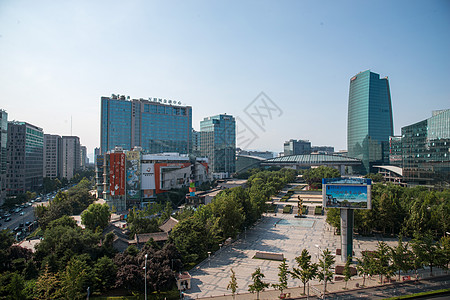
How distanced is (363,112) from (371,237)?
243 feet

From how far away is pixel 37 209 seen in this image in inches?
1663

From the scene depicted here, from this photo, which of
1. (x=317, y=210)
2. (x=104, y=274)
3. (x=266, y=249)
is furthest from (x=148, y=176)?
(x=104, y=274)

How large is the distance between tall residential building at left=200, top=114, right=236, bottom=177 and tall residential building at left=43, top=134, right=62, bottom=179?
5635 centimetres

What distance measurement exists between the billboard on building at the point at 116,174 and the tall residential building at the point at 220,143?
166ft

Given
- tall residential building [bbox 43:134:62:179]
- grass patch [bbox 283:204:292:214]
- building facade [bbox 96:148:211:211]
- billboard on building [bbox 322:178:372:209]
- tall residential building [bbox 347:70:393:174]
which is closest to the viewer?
billboard on building [bbox 322:178:372:209]

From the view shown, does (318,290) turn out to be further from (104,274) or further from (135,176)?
(135,176)

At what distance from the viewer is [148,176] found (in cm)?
5884

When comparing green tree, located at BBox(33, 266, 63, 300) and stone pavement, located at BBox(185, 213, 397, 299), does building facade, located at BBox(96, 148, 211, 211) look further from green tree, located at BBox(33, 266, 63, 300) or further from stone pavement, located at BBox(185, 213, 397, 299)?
green tree, located at BBox(33, 266, 63, 300)

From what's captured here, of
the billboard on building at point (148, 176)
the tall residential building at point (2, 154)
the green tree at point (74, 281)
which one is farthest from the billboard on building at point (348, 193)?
the tall residential building at point (2, 154)

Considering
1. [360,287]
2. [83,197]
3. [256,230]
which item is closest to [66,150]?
[83,197]

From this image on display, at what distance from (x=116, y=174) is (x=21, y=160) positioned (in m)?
38.2

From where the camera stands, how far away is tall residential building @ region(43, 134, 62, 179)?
106938 mm

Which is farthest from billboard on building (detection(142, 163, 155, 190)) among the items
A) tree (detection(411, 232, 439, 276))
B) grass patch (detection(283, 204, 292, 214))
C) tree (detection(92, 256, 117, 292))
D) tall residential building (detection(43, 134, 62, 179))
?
tall residential building (detection(43, 134, 62, 179))

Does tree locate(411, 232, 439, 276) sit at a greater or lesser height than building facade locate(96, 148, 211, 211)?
lesser
